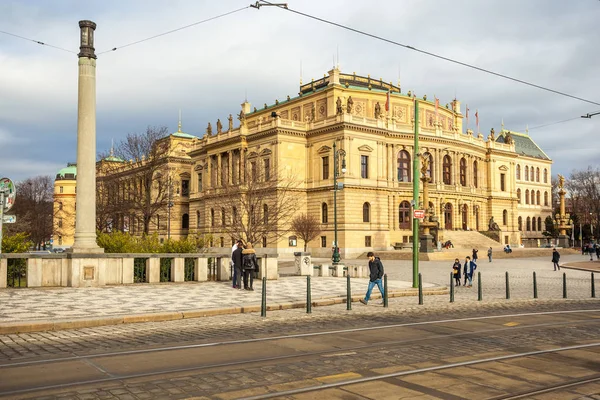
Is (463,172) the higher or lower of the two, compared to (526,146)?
lower

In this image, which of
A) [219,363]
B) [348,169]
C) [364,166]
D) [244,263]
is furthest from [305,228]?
[219,363]

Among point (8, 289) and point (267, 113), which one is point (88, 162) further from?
point (267, 113)

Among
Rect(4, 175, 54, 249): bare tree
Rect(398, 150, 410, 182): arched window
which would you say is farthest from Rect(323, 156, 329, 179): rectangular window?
Rect(4, 175, 54, 249): bare tree

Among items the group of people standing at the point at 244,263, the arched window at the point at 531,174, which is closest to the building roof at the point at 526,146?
the arched window at the point at 531,174

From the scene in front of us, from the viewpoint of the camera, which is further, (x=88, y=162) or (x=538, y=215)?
(x=538, y=215)

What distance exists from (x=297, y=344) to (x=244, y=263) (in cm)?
1093

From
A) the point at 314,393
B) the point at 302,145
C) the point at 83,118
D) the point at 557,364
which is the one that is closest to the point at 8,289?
the point at 83,118

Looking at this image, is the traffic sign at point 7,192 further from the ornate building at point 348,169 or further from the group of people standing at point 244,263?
the ornate building at point 348,169

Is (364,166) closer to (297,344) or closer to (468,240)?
(468,240)

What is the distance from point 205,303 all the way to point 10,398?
1013 centimetres

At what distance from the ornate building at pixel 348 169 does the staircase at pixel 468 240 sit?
129 cm

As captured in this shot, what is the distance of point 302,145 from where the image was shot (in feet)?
221

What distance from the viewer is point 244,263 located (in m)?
21.4

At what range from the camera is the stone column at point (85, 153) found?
2147cm
